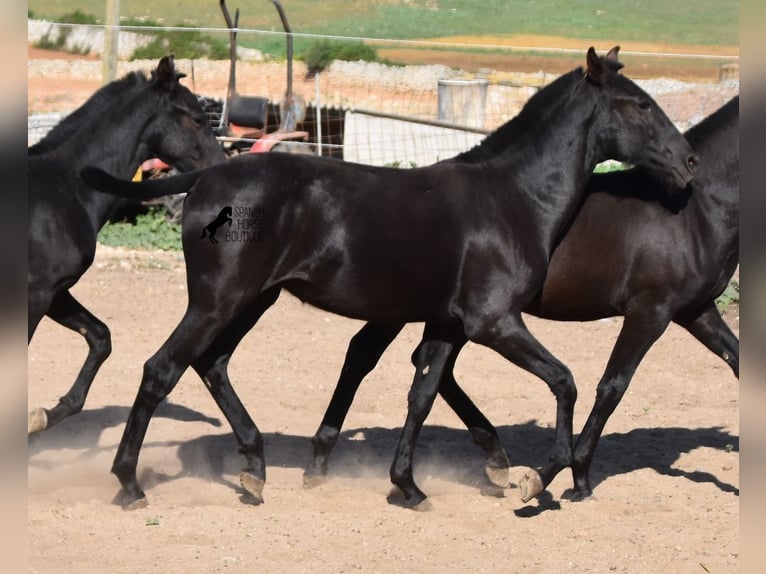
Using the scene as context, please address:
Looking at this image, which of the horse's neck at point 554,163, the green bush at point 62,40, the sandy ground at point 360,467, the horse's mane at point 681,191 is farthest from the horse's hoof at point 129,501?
the green bush at point 62,40

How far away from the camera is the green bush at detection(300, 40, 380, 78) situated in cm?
2342

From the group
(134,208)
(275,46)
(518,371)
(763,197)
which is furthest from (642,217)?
(275,46)

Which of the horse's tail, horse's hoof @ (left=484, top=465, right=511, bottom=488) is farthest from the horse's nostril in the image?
the horse's tail

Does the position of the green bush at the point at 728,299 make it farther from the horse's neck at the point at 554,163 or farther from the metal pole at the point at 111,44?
the metal pole at the point at 111,44

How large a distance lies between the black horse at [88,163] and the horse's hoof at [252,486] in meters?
1.23

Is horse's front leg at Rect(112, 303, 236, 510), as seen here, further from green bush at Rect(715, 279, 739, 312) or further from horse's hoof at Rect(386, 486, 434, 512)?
green bush at Rect(715, 279, 739, 312)

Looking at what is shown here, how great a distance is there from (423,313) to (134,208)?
791cm

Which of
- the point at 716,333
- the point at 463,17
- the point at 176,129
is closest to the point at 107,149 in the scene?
the point at 176,129

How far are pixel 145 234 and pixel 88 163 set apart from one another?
599cm

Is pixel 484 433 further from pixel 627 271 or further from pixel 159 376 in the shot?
pixel 159 376

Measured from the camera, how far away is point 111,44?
12648 mm

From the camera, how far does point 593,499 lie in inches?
229

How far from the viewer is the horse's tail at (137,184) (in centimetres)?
520

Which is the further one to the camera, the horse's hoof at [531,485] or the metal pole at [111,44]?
the metal pole at [111,44]
